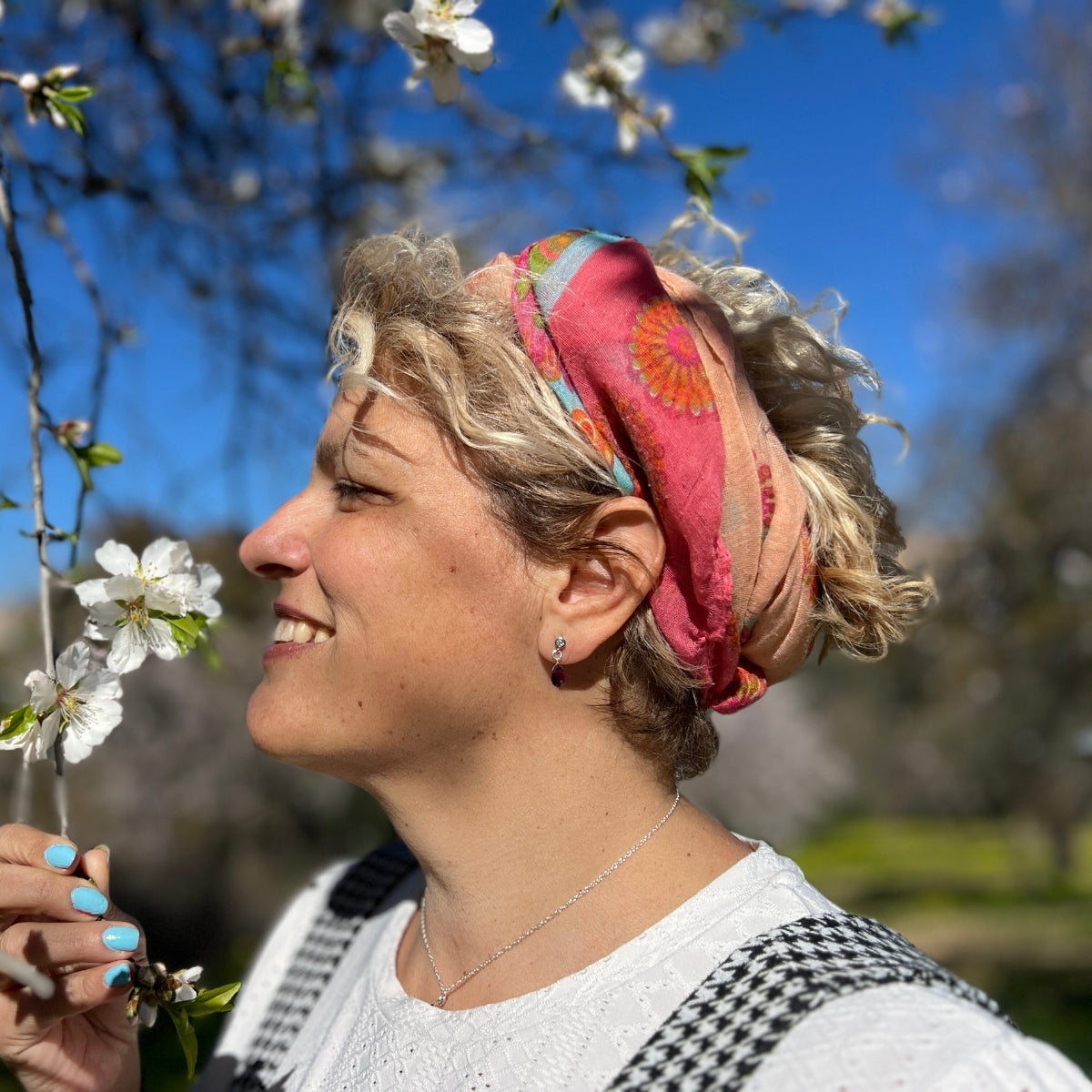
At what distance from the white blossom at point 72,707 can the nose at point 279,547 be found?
0.36m

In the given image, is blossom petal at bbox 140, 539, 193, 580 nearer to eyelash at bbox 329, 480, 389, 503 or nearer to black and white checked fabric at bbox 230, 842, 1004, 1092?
eyelash at bbox 329, 480, 389, 503

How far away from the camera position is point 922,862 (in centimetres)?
1794

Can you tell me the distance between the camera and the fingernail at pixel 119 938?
1.28 m

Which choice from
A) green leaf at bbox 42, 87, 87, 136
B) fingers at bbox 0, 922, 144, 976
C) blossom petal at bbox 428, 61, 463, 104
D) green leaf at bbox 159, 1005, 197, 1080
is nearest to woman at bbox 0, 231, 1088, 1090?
fingers at bbox 0, 922, 144, 976

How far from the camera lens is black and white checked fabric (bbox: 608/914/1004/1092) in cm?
120

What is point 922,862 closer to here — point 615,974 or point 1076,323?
point 1076,323

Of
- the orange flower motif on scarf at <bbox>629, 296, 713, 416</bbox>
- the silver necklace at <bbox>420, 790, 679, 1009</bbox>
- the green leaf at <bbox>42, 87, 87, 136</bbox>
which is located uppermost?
the green leaf at <bbox>42, 87, 87, 136</bbox>

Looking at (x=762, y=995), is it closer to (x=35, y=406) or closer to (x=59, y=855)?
(x=59, y=855)

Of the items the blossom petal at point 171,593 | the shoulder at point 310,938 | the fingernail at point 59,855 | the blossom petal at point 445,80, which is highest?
the blossom petal at point 445,80

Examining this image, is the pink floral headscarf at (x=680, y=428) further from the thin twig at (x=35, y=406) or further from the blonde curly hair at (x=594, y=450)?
the thin twig at (x=35, y=406)

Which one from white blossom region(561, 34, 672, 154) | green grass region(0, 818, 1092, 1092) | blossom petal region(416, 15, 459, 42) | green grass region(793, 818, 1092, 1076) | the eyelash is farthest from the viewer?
green grass region(793, 818, 1092, 1076)

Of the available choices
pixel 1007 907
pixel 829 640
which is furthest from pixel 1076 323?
pixel 829 640

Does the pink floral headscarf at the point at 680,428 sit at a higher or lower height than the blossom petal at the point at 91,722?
higher

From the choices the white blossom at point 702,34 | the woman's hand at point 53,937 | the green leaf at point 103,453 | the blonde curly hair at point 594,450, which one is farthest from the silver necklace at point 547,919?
the white blossom at point 702,34
